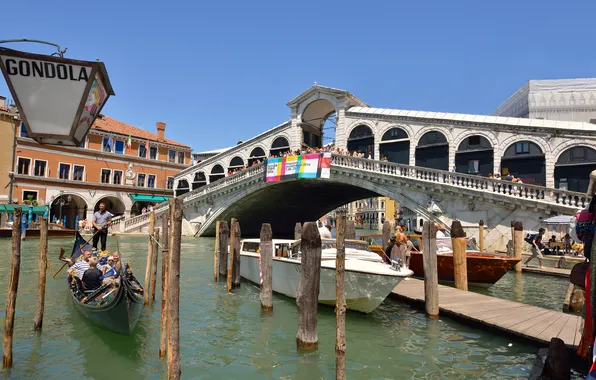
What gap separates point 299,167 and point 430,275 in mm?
13259

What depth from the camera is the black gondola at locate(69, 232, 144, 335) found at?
5.44 m

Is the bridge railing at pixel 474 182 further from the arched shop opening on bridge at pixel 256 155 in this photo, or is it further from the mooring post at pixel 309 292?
the mooring post at pixel 309 292

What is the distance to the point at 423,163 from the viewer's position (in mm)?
19812

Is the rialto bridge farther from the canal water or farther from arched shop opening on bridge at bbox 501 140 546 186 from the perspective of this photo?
the canal water

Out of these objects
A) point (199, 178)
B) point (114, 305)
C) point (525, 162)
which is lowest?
point (114, 305)

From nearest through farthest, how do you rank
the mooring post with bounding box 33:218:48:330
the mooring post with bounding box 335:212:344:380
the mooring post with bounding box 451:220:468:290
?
the mooring post with bounding box 335:212:344:380, the mooring post with bounding box 33:218:48:330, the mooring post with bounding box 451:220:468:290

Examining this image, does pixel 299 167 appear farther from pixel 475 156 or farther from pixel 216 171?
pixel 216 171

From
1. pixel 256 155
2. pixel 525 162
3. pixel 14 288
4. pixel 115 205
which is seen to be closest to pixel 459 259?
pixel 14 288

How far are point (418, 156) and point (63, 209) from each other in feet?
83.5

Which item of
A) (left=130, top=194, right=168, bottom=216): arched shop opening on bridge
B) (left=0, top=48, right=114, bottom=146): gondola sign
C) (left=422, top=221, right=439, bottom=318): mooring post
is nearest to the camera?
(left=0, top=48, right=114, bottom=146): gondola sign

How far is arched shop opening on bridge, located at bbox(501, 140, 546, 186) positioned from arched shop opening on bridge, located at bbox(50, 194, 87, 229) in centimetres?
2653

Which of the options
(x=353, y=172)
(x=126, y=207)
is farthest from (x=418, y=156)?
(x=126, y=207)

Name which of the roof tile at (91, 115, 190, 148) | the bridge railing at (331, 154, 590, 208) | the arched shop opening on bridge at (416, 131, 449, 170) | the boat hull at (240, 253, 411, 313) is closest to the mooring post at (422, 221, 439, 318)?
the boat hull at (240, 253, 411, 313)

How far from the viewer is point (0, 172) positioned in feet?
77.6
